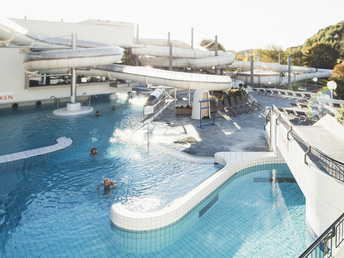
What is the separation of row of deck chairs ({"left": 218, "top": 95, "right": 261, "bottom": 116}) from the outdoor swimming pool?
8856 millimetres

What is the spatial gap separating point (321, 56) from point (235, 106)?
39.7 m

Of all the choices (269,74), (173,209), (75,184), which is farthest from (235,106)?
(269,74)

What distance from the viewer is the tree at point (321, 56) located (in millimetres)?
50938

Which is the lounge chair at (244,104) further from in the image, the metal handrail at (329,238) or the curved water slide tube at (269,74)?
the curved water slide tube at (269,74)

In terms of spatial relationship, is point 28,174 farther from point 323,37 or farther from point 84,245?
point 323,37

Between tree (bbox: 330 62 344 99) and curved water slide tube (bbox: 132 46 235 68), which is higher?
curved water slide tube (bbox: 132 46 235 68)

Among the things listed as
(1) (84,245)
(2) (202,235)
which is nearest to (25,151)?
(1) (84,245)

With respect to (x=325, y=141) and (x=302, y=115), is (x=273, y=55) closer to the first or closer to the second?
(x=302, y=115)

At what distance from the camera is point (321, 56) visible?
5138 centimetres

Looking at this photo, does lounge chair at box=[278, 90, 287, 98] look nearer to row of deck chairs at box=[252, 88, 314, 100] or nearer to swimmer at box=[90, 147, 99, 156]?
row of deck chairs at box=[252, 88, 314, 100]

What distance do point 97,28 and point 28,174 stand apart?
18790mm

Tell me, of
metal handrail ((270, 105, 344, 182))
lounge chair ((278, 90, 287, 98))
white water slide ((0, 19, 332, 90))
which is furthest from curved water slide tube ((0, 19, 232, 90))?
lounge chair ((278, 90, 287, 98))

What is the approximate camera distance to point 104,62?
1917 centimetres

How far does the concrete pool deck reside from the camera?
40.4ft
